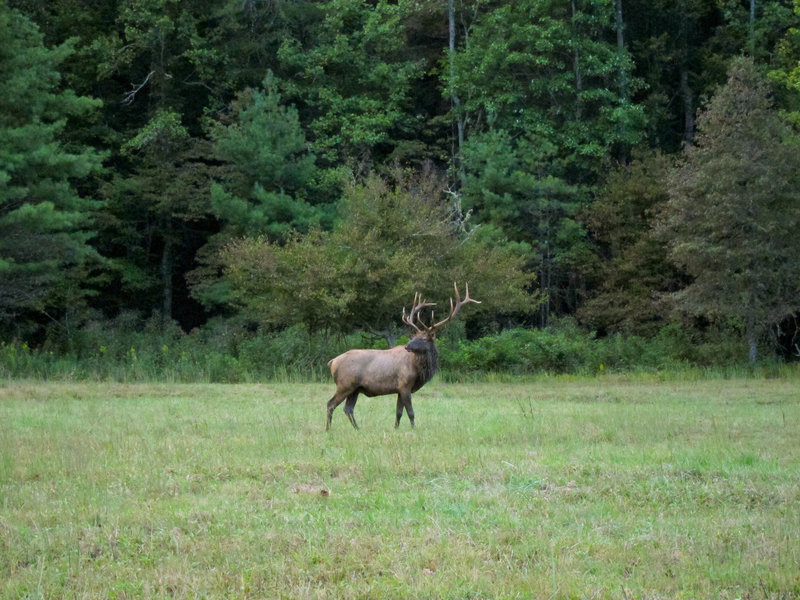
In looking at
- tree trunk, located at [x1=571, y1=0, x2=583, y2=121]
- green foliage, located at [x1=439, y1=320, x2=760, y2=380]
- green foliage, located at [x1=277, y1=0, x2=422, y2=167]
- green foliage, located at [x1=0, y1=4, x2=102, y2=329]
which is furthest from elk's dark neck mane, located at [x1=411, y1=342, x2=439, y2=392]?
tree trunk, located at [x1=571, y1=0, x2=583, y2=121]

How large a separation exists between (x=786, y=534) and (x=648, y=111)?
32768 mm

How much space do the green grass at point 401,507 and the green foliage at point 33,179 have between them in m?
14.9

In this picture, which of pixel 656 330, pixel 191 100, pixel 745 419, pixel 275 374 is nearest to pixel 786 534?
pixel 745 419

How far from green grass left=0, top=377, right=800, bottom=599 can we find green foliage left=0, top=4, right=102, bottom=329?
14.9m

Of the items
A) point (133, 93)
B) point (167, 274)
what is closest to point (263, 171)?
point (167, 274)

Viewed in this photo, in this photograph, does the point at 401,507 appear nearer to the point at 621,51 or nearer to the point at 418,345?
the point at 418,345

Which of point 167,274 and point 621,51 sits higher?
point 621,51

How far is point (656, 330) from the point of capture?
33.1 meters

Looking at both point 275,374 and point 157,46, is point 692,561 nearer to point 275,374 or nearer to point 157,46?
point 275,374

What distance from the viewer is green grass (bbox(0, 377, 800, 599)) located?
6371 mm

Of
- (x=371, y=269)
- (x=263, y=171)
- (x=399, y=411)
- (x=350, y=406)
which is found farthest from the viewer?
(x=263, y=171)

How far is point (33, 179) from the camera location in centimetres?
3006

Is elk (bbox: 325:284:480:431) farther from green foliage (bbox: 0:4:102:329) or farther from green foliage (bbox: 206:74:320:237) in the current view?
green foliage (bbox: 206:74:320:237)

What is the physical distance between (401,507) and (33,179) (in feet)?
82.1
